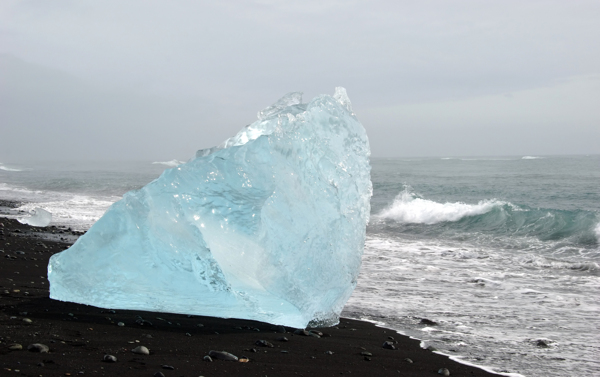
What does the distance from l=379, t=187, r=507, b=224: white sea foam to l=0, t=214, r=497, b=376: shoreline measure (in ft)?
39.4

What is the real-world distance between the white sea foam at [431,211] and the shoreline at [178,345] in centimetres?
1200

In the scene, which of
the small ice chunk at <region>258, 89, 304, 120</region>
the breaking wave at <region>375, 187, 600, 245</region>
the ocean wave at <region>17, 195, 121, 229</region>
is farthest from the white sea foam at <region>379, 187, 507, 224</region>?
the small ice chunk at <region>258, 89, 304, 120</region>

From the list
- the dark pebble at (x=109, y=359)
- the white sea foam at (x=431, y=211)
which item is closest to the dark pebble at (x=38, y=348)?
the dark pebble at (x=109, y=359)

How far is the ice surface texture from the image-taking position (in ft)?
15.1

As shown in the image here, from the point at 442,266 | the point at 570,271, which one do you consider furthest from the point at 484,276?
the point at 570,271

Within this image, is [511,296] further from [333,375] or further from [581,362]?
[333,375]

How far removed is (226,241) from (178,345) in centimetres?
107

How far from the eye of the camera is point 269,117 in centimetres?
528

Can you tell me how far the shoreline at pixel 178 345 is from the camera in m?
3.22

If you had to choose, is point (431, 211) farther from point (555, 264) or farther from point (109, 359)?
point (109, 359)

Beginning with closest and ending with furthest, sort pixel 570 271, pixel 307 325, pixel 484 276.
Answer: pixel 307 325 < pixel 484 276 < pixel 570 271

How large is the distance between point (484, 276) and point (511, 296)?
1349 mm

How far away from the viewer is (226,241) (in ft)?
15.1

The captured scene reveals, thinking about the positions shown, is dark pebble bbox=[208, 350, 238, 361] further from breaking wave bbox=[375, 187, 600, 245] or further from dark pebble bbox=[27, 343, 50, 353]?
breaking wave bbox=[375, 187, 600, 245]
